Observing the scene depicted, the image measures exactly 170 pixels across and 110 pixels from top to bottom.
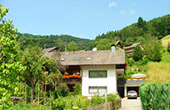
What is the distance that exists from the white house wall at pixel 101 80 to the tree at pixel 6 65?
23698 mm

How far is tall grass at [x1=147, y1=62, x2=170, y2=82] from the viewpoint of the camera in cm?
4089

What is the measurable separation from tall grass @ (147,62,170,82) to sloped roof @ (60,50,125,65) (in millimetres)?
12426

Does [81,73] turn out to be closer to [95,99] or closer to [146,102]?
[95,99]

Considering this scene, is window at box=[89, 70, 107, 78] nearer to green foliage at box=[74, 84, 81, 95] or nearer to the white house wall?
the white house wall

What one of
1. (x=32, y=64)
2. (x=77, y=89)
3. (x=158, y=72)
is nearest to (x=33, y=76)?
(x=32, y=64)

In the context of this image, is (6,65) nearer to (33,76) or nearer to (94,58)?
(33,76)

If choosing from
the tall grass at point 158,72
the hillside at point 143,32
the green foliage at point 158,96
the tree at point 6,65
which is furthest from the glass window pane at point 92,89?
the hillside at point 143,32

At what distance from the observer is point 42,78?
739 inches

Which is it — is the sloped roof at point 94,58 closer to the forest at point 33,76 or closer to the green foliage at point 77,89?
the green foliage at point 77,89

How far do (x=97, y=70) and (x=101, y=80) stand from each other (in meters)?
1.58

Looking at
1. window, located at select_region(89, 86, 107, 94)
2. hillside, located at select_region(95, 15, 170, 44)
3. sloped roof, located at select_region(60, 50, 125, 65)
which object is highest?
hillside, located at select_region(95, 15, 170, 44)

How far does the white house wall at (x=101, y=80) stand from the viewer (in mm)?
29016

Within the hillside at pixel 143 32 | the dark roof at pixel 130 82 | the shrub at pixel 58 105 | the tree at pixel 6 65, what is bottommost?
the shrub at pixel 58 105

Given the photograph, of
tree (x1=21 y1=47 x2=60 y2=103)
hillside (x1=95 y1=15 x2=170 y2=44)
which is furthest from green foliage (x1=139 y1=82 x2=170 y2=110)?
hillside (x1=95 y1=15 x2=170 y2=44)
